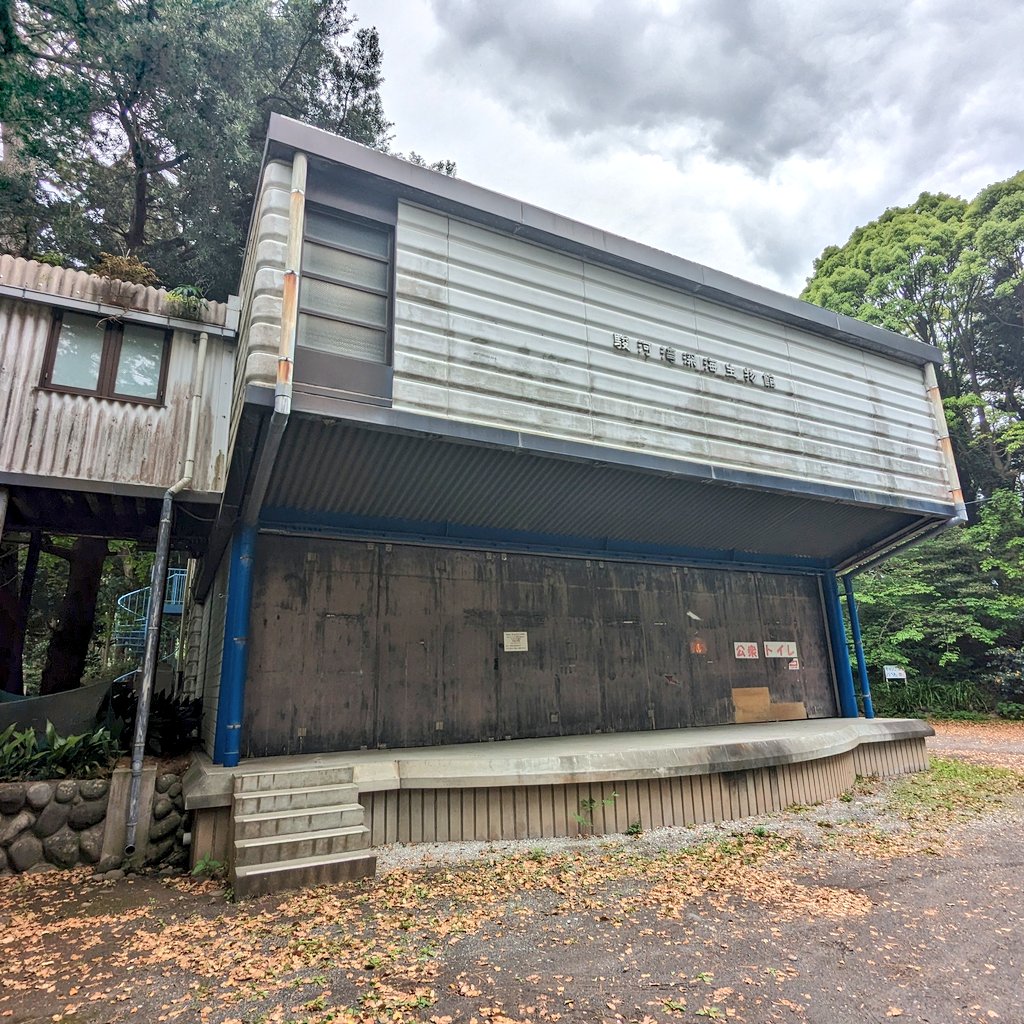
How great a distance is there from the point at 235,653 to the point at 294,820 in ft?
7.03

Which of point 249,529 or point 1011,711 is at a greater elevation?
point 249,529

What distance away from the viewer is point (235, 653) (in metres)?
6.21

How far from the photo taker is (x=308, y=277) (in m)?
5.73

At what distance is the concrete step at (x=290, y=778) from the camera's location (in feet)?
16.4

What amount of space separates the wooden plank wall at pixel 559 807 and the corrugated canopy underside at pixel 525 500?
319 cm

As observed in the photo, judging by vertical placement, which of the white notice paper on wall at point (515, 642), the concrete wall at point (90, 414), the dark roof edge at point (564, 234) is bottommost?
the white notice paper on wall at point (515, 642)

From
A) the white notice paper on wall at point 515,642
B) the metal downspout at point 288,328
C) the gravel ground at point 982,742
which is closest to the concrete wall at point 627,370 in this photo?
the metal downspout at point 288,328

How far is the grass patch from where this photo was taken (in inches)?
272

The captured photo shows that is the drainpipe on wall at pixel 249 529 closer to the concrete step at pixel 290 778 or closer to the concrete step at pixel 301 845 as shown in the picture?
the concrete step at pixel 290 778

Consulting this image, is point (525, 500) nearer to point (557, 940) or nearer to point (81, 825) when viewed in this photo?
point (557, 940)

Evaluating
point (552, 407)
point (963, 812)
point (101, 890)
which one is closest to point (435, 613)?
point (552, 407)

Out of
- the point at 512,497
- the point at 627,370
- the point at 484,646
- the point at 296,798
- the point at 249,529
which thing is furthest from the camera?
the point at 484,646

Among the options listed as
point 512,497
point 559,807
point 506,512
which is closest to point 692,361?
point 512,497

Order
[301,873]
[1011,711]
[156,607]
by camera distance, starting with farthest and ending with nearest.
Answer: [1011,711]
[156,607]
[301,873]
